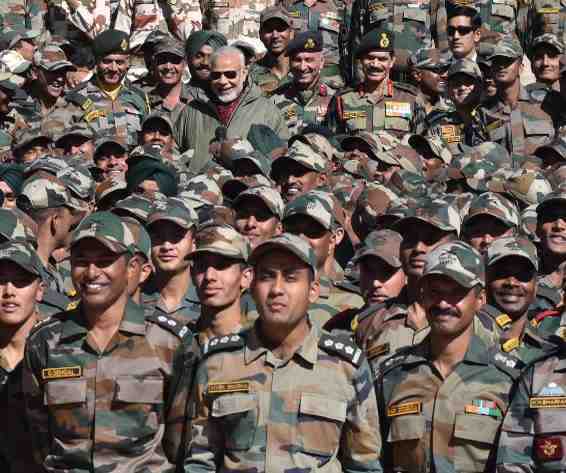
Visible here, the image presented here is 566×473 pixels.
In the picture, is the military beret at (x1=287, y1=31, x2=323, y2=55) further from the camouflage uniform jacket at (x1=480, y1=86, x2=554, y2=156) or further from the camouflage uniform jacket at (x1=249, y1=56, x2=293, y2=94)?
the camouflage uniform jacket at (x1=480, y1=86, x2=554, y2=156)

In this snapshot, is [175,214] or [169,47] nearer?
[175,214]

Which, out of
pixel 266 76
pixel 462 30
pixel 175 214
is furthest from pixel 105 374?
pixel 462 30

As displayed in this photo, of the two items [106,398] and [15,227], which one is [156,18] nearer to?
[15,227]

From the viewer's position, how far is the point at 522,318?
8789 millimetres

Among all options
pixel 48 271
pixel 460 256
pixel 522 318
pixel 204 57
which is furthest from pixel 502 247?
pixel 204 57

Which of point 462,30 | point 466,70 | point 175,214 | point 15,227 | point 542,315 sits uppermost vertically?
point 462,30

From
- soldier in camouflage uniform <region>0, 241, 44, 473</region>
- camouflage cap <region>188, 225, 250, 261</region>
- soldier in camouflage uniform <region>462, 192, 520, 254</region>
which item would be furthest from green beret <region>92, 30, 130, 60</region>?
soldier in camouflage uniform <region>0, 241, 44, 473</region>

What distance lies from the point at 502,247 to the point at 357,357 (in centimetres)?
189

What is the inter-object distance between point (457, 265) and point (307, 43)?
6663 millimetres

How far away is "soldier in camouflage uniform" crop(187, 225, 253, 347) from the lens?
8539 millimetres

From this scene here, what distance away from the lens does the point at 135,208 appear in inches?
394

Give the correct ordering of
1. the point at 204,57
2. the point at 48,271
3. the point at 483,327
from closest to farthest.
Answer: the point at 483,327 → the point at 48,271 → the point at 204,57

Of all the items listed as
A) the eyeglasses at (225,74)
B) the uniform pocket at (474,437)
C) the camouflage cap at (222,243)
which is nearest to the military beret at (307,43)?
the eyeglasses at (225,74)

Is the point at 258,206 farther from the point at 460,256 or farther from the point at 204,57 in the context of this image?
the point at 204,57
